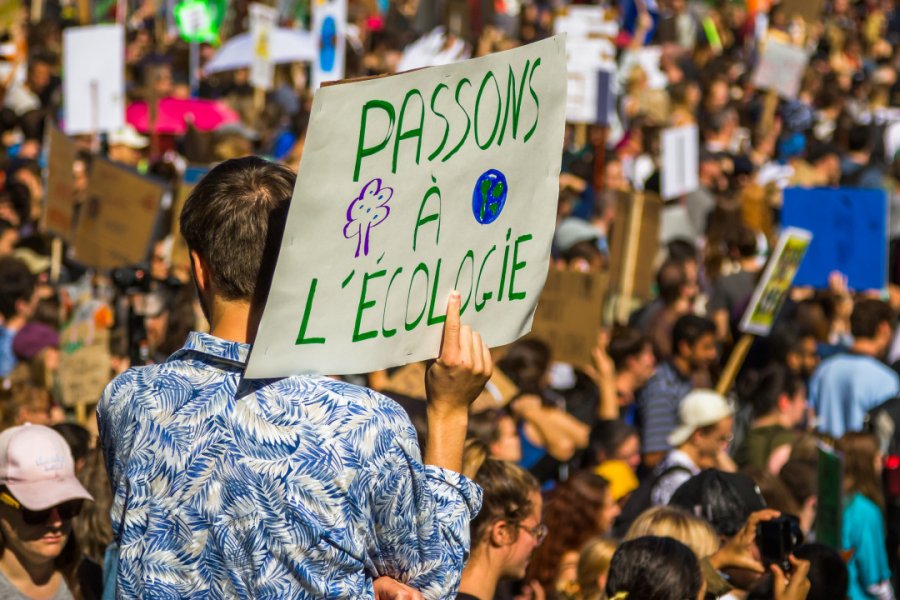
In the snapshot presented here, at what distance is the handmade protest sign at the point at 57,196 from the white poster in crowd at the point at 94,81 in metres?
2.24

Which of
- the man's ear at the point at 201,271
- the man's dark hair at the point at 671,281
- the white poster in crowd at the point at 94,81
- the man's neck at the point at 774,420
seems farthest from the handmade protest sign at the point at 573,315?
the man's ear at the point at 201,271

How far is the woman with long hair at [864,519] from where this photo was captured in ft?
18.9

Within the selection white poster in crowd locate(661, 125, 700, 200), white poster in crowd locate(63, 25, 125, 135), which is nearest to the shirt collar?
white poster in crowd locate(63, 25, 125, 135)

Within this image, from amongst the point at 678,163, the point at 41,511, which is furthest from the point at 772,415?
the point at 678,163

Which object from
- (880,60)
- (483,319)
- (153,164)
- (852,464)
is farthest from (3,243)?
(880,60)

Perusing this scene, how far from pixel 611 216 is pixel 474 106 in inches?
327

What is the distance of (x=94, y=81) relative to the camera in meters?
11.2

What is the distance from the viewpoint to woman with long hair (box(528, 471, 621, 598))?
5.17m

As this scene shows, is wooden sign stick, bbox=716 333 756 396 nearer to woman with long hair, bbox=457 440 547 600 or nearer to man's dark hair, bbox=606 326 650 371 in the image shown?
man's dark hair, bbox=606 326 650 371

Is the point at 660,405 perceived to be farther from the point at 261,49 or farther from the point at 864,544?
the point at 261,49

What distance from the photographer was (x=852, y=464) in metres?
6.05

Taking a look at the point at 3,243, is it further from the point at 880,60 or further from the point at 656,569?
the point at 880,60

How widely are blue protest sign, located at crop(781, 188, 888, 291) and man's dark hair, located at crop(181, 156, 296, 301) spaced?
7.47m

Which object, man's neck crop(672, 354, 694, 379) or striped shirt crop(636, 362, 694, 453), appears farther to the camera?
man's neck crop(672, 354, 694, 379)
